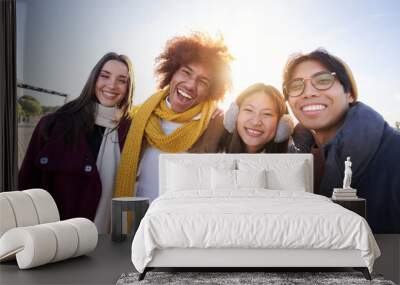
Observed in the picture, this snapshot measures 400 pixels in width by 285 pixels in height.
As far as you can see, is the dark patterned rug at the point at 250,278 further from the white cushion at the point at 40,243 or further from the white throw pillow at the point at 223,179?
the white throw pillow at the point at 223,179

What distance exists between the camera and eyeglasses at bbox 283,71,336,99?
6875 mm

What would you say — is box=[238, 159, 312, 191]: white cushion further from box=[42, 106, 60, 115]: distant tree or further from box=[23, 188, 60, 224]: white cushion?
box=[42, 106, 60, 115]: distant tree

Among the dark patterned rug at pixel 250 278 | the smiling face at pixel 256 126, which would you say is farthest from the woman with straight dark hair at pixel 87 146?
the dark patterned rug at pixel 250 278

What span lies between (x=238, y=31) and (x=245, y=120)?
3.38 feet

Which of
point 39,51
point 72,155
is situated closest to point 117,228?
point 72,155

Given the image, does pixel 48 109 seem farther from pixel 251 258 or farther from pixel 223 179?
pixel 251 258

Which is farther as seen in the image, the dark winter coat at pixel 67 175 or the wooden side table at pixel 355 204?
the dark winter coat at pixel 67 175

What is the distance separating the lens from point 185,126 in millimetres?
6977

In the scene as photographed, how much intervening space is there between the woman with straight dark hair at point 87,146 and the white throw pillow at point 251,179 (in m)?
1.61

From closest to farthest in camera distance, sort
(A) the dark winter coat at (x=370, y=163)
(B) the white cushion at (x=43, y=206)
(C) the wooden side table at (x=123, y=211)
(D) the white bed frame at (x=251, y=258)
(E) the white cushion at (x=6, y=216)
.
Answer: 1. (D) the white bed frame at (x=251, y=258)
2. (E) the white cushion at (x=6, y=216)
3. (B) the white cushion at (x=43, y=206)
4. (C) the wooden side table at (x=123, y=211)
5. (A) the dark winter coat at (x=370, y=163)

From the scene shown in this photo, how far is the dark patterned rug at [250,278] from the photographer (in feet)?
14.5

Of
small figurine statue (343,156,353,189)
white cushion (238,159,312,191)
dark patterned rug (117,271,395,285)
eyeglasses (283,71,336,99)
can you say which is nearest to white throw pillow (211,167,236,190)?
white cushion (238,159,312,191)

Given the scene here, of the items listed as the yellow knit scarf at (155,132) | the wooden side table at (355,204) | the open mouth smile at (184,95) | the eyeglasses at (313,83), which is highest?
the eyeglasses at (313,83)

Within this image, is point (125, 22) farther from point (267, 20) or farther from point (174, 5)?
point (267, 20)
